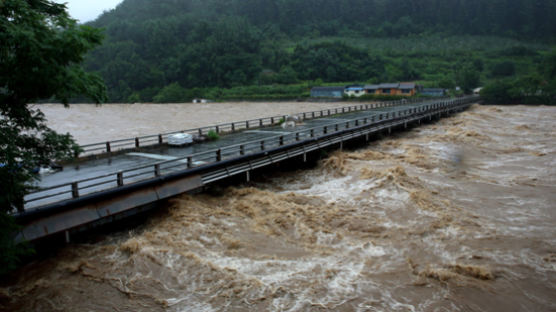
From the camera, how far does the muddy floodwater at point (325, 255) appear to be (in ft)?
31.6

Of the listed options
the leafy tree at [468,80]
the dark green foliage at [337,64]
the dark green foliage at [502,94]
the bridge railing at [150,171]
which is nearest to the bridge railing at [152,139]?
the bridge railing at [150,171]

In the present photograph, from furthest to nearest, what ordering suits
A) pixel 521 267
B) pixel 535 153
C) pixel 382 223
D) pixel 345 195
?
pixel 535 153 < pixel 345 195 < pixel 382 223 < pixel 521 267

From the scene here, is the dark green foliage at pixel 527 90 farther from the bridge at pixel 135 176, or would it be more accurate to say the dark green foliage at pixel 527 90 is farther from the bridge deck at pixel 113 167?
the bridge deck at pixel 113 167

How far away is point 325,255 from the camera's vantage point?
11.7 metres

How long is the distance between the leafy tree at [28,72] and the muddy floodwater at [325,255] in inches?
163

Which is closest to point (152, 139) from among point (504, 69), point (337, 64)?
point (337, 64)

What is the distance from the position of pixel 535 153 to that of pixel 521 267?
20331mm

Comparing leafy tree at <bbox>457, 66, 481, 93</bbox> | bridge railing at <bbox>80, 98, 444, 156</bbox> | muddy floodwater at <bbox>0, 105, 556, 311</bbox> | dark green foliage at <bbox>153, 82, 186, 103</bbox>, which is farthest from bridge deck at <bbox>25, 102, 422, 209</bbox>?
dark green foliage at <bbox>153, 82, 186, 103</bbox>

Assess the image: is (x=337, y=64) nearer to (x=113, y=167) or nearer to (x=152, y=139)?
(x=152, y=139)

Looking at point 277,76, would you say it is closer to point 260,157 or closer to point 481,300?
point 260,157

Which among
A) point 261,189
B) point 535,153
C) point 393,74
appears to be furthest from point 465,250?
point 393,74

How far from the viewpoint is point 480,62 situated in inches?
4638

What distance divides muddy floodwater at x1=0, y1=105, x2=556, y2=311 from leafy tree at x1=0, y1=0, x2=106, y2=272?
414 cm

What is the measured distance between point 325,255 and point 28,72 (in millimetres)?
9217
